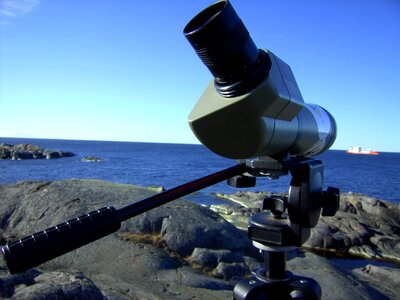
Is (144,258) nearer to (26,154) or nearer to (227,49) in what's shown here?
(227,49)

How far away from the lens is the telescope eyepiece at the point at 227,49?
172 centimetres

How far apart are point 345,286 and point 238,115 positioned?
657 centimetres

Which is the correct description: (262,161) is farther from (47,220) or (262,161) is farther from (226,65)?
(47,220)

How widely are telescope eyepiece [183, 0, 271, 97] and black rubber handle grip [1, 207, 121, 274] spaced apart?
0.83 m

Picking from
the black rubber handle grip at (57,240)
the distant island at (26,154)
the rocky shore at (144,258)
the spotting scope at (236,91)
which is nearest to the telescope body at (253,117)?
the spotting scope at (236,91)

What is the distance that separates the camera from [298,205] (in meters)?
2.33

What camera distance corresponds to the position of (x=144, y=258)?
→ 7332 mm

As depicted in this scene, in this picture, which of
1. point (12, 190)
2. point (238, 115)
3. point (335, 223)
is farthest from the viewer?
point (335, 223)

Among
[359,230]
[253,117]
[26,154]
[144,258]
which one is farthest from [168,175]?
[253,117]

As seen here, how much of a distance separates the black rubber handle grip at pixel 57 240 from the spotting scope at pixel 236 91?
62cm

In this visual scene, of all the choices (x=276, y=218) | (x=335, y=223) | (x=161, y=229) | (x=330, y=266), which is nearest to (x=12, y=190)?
(x=161, y=229)

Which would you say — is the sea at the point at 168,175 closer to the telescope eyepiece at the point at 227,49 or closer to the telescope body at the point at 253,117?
the telescope body at the point at 253,117

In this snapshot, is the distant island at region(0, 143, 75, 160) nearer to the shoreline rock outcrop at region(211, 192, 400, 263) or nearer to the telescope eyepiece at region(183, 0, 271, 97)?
the shoreline rock outcrop at region(211, 192, 400, 263)

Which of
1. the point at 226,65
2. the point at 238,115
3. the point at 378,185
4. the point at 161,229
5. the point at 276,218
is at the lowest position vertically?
the point at 378,185
